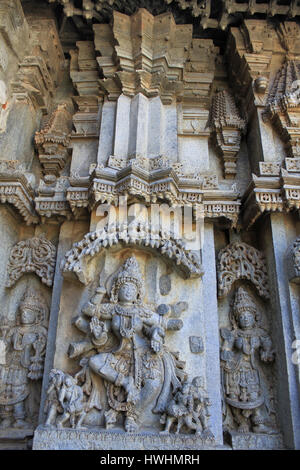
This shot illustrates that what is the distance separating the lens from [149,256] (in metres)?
5.50

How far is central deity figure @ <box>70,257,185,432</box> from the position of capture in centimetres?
450

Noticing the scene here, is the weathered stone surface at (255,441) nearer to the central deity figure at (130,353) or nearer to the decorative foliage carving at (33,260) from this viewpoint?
the central deity figure at (130,353)

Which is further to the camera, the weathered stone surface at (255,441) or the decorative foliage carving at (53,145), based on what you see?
the decorative foliage carving at (53,145)

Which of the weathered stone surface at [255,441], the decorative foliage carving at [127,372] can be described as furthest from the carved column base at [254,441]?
the decorative foliage carving at [127,372]

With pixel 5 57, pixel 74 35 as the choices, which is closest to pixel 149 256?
pixel 5 57

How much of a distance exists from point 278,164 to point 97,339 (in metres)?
3.77

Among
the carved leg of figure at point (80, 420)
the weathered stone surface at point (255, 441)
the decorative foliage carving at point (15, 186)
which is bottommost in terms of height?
the weathered stone surface at point (255, 441)

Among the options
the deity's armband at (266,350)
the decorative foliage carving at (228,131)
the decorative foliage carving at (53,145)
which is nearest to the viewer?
the deity's armband at (266,350)

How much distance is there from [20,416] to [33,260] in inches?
86.5

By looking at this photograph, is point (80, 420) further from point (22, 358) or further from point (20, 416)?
point (22, 358)

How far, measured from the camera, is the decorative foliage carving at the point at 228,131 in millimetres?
6996

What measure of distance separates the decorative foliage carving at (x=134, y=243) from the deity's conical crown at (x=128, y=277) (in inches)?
12.8

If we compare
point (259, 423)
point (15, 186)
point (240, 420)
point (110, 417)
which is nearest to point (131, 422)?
point (110, 417)

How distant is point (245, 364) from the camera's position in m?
5.41
